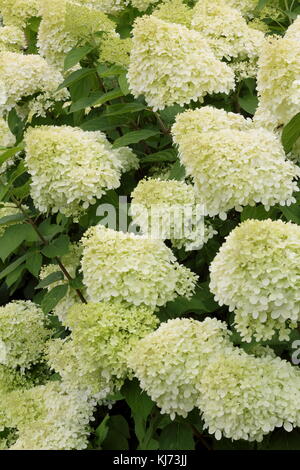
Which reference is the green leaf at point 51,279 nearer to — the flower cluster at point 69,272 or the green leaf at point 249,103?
the flower cluster at point 69,272

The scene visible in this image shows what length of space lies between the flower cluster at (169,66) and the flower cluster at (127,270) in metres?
0.75

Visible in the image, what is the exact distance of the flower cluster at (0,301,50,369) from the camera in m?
3.83

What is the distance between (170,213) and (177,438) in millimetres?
886

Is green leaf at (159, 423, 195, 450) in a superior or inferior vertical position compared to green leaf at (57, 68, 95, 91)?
inferior

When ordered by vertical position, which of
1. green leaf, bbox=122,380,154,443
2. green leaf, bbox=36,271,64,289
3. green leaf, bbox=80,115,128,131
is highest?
green leaf, bbox=80,115,128,131

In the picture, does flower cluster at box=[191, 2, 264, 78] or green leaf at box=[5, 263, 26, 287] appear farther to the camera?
flower cluster at box=[191, 2, 264, 78]

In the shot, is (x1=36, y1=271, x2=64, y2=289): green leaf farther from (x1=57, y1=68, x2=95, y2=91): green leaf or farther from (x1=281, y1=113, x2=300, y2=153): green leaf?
(x1=281, y1=113, x2=300, y2=153): green leaf

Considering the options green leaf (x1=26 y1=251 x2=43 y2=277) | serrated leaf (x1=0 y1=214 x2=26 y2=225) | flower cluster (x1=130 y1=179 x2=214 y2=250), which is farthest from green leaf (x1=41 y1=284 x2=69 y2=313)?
flower cluster (x1=130 y1=179 x2=214 y2=250)

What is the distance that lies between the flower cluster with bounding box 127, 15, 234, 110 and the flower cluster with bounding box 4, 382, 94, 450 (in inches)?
50.3

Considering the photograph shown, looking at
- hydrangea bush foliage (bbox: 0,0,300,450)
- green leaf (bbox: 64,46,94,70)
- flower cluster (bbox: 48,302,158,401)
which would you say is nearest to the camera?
hydrangea bush foliage (bbox: 0,0,300,450)

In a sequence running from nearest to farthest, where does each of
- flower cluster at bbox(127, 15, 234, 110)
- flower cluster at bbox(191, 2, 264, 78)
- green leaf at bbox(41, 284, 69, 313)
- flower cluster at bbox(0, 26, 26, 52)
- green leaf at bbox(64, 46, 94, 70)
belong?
flower cluster at bbox(127, 15, 234, 110), green leaf at bbox(41, 284, 69, 313), green leaf at bbox(64, 46, 94, 70), flower cluster at bbox(191, 2, 264, 78), flower cluster at bbox(0, 26, 26, 52)

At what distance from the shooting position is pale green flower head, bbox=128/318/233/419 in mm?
2615

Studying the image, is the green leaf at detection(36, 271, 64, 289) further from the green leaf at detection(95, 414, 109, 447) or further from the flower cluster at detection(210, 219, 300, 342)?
the flower cluster at detection(210, 219, 300, 342)

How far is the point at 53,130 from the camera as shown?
11.1 ft
